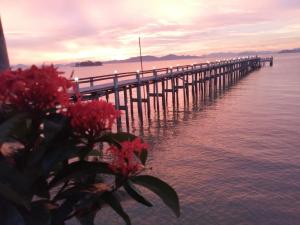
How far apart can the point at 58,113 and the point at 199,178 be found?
12.4 m

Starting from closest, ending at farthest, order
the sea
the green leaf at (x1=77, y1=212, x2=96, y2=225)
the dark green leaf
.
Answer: the dark green leaf → the green leaf at (x1=77, y1=212, x2=96, y2=225) → the sea

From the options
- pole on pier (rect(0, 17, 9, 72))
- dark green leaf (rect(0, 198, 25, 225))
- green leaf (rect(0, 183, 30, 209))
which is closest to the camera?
green leaf (rect(0, 183, 30, 209))

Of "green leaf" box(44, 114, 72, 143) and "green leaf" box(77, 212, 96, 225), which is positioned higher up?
"green leaf" box(44, 114, 72, 143)

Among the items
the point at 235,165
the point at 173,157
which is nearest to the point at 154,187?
the point at 235,165

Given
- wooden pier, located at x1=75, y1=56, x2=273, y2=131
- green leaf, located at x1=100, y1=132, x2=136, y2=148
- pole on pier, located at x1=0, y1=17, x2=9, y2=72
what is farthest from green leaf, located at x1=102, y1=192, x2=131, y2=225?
pole on pier, located at x1=0, y1=17, x2=9, y2=72

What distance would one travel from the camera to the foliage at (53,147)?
1.41 m

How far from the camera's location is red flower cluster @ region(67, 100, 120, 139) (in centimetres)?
144

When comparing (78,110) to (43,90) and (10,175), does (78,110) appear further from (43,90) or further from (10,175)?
(10,175)

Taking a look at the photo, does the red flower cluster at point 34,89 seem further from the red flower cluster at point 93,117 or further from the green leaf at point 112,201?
the green leaf at point 112,201

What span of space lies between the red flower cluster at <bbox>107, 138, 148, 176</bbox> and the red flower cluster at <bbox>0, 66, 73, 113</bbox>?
1.04 ft

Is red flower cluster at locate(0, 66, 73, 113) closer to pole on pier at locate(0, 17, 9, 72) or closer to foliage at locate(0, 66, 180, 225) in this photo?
foliage at locate(0, 66, 180, 225)

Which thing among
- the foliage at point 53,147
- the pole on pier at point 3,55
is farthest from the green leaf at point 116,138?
the pole on pier at point 3,55

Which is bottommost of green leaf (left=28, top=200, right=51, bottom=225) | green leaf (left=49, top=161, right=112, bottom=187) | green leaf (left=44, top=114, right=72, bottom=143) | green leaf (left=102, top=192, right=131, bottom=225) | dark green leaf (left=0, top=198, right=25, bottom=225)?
green leaf (left=102, top=192, right=131, bottom=225)

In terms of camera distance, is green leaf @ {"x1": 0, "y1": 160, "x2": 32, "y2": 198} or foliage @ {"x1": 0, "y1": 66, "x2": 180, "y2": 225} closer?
green leaf @ {"x1": 0, "y1": 160, "x2": 32, "y2": 198}
